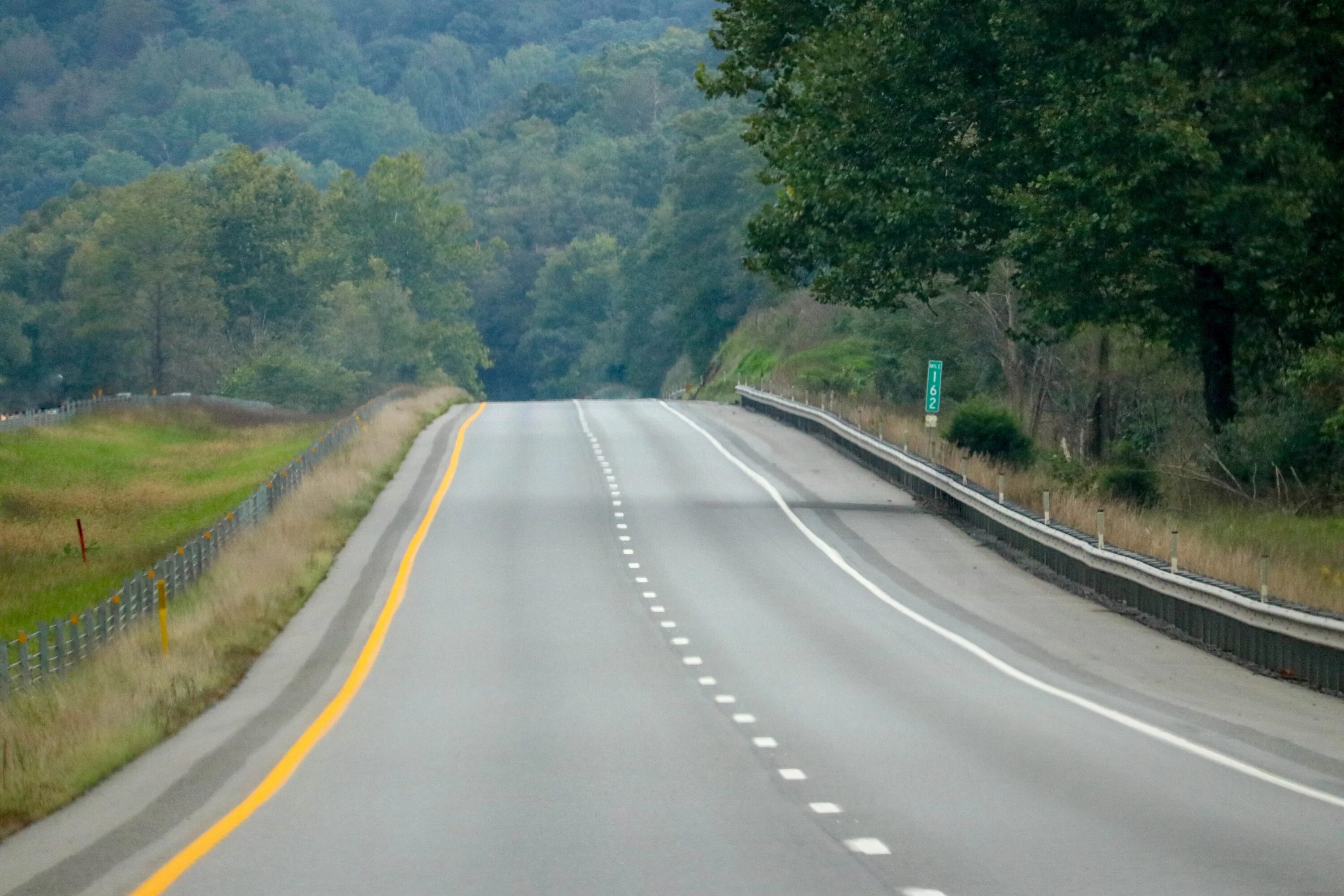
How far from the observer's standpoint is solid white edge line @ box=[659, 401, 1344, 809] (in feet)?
43.5

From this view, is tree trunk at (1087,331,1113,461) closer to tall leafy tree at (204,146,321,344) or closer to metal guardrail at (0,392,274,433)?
metal guardrail at (0,392,274,433)

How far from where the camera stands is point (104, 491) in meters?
50.8

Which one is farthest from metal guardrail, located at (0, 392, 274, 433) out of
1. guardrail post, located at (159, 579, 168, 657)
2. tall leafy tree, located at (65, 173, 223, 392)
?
guardrail post, located at (159, 579, 168, 657)

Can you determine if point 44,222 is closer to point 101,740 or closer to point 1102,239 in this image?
point 1102,239

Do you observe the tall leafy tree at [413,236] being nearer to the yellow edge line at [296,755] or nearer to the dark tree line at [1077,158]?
the dark tree line at [1077,158]

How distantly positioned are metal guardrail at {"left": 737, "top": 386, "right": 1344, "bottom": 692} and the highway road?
39 cm

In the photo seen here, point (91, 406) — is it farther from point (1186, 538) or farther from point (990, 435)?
point (1186, 538)

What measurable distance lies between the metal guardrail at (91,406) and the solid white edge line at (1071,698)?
37356 millimetres

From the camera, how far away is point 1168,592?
2219cm

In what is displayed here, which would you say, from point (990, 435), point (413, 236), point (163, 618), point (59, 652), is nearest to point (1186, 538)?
point (990, 435)

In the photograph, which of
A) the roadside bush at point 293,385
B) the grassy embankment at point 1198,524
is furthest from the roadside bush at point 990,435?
the roadside bush at point 293,385

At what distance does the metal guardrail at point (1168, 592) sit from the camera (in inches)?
717

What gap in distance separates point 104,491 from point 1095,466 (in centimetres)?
2815

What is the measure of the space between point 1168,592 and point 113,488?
36.4m
